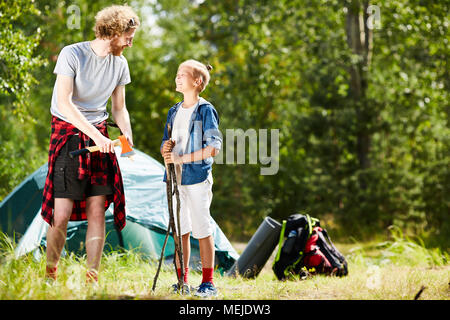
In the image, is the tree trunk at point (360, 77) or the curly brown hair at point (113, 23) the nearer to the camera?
A: the curly brown hair at point (113, 23)

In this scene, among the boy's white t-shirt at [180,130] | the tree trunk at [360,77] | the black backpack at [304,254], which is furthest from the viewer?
the tree trunk at [360,77]

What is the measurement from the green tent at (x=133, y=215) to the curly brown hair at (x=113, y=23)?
2.07 meters

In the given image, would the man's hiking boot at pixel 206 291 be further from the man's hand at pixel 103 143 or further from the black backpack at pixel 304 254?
the black backpack at pixel 304 254

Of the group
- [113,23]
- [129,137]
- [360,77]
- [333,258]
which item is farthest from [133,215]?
[360,77]

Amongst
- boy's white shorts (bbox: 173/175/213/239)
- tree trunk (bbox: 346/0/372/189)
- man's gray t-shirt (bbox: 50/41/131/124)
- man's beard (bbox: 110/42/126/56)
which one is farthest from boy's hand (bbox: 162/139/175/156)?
tree trunk (bbox: 346/0/372/189)

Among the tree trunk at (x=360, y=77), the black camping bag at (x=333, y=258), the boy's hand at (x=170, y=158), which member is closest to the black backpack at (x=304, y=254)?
the black camping bag at (x=333, y=258)

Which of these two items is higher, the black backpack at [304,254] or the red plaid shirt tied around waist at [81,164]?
the red plaid shirt tied around waist at [81,164]

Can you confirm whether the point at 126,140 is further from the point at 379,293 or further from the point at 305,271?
the point at 305,271

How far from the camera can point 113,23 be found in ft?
8.64

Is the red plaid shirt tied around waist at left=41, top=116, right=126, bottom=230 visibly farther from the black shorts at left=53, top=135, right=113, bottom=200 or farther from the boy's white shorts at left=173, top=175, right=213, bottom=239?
the boy's white shorts at left=173, top=175, right=213, bottom=239

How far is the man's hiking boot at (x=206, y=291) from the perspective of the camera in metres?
2.70

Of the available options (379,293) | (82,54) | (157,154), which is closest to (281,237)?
(379,293)

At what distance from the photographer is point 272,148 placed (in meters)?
9.16

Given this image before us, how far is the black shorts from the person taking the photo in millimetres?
2584
